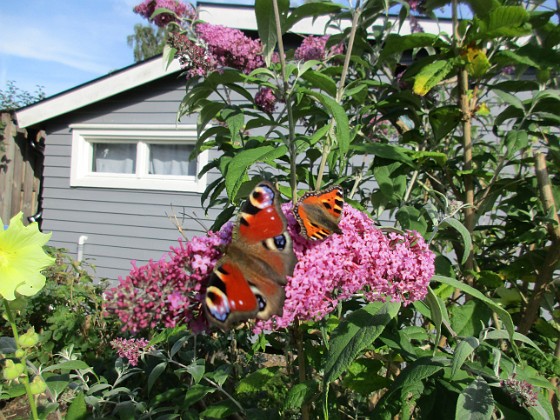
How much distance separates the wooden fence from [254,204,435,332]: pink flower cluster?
662 centimetres

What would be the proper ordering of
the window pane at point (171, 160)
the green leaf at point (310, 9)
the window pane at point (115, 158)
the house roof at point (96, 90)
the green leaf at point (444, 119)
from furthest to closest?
the window pane at point (115, 158)
the window pane at point (171, 160)
the house roof at point (96, 90)
the green leaf at point (444, 119)
the green leaf at point (310, 9)

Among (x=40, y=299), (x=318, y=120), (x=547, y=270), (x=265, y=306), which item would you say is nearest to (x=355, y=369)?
(x=265, y=306)

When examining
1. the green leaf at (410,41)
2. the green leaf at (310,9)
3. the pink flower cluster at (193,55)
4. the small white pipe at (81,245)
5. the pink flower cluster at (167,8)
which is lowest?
the small white pipe at (81,245)

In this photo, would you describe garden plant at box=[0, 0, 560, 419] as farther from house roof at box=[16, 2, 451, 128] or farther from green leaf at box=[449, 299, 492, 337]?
house roof at box=[16, 2, 451, 128]

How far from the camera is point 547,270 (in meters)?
1.69

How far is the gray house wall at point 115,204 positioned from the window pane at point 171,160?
→ 350 millimetres

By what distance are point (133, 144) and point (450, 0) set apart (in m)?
5.48

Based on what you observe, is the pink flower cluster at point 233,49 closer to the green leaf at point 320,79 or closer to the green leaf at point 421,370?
the green leaf at point 320,79

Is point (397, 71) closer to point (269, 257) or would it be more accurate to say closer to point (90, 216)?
point (269, 257)

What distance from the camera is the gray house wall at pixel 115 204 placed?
609cm

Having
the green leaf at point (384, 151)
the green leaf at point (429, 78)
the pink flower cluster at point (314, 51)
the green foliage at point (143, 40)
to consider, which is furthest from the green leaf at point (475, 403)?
the green foliage at point (143, 40)

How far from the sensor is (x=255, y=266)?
3.39 feet

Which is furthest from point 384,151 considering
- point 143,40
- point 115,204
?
point 143,40

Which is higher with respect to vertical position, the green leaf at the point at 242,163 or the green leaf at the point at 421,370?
the green leaf at the point at 242,163
